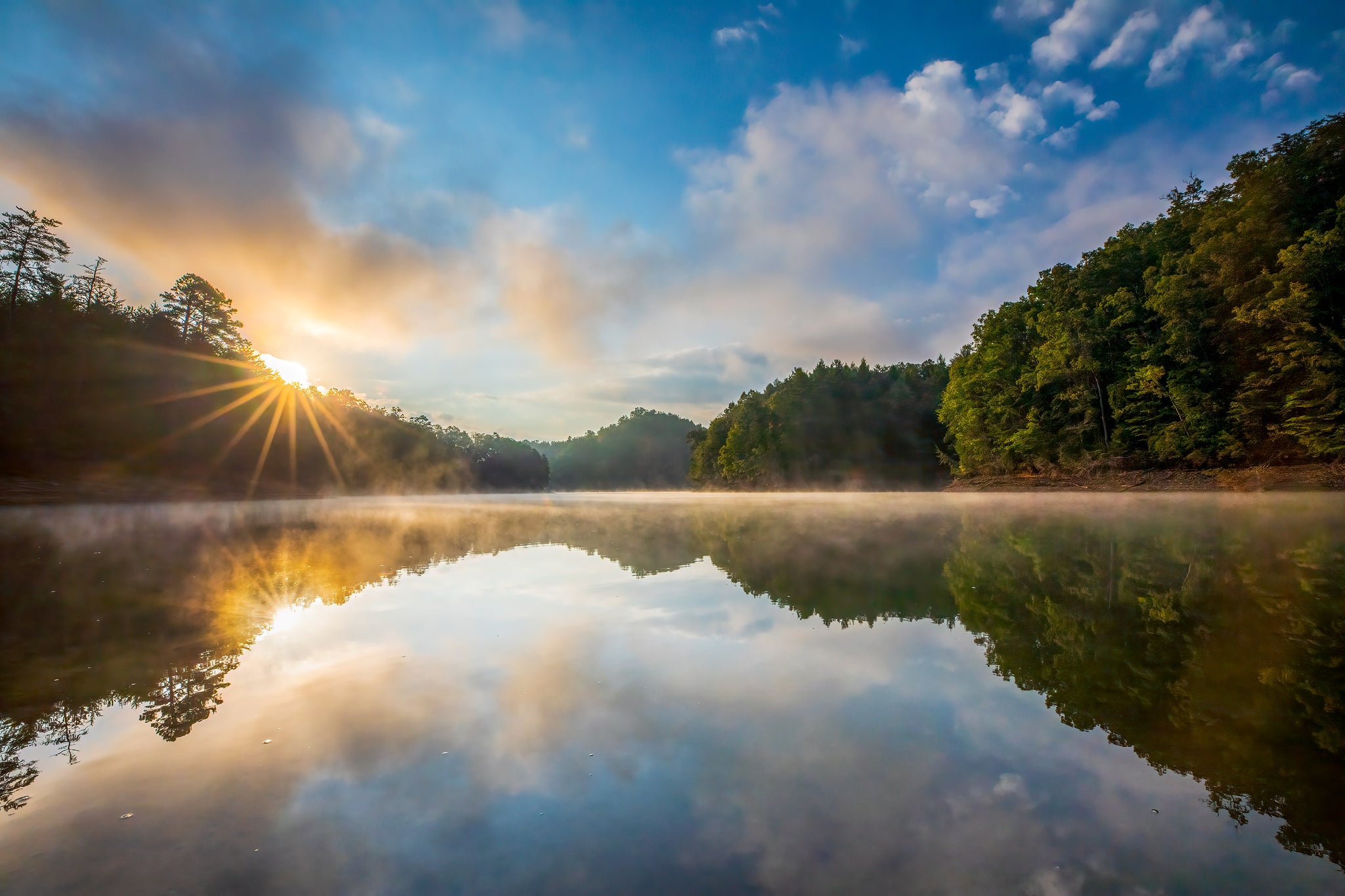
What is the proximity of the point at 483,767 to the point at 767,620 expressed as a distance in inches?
159

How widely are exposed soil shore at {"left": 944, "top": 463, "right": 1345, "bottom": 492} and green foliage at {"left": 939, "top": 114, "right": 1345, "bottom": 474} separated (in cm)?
75

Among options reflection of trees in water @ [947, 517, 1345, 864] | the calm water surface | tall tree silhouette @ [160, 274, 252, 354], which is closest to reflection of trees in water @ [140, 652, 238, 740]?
the calm water surface

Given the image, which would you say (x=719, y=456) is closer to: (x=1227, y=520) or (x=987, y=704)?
(x=1227, y=520)

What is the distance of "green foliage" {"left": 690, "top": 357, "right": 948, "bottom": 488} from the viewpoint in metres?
78.6

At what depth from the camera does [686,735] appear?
3.53 meters

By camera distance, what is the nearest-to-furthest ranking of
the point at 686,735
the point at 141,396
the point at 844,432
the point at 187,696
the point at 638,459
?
the point at 686,735
the point at 187,696
the point at 141,396
the point at 844,432
the point at 638,459

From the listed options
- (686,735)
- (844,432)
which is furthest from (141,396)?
(844,432)

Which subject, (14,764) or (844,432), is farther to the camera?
(844,432)

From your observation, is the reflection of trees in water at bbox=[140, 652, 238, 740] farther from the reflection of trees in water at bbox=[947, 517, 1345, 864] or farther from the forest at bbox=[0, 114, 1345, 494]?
the forest at bbox=[0, 114, 1345, 494]

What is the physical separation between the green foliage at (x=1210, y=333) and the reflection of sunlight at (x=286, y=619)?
33.5 meters

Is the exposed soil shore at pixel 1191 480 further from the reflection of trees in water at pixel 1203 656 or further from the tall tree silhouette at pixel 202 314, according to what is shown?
the tall tree silhouette at pixel 202 314

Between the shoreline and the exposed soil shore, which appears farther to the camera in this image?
the shoreline

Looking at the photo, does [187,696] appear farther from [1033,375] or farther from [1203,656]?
[1033,375]

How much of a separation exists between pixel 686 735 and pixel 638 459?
165353 millimetres
